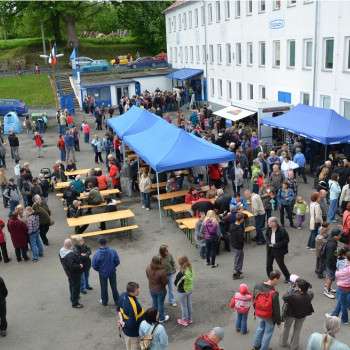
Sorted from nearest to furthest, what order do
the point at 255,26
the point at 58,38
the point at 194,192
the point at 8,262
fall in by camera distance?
1. the point at 8,262
2. the point at 194,192
3. the point at 255,26
4. the point at 58,38

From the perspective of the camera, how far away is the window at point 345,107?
64.1ft

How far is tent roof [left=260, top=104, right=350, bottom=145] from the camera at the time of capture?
15.9 metres

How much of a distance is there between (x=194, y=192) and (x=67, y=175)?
19.8 ft

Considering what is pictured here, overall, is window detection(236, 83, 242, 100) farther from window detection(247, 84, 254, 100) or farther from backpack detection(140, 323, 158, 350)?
backpack detection(140, 323, 158, 350)

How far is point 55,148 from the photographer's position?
83.2 feet

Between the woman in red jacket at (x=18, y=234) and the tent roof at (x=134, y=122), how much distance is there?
7.53m

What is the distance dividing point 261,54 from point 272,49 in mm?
1813

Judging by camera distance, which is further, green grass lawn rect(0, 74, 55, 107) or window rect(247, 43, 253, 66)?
green grass lawn rect(0, 74, 55, 107)

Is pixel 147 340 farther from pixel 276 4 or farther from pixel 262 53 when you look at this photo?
pixel 262 53

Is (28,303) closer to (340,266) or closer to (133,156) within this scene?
(340,266)

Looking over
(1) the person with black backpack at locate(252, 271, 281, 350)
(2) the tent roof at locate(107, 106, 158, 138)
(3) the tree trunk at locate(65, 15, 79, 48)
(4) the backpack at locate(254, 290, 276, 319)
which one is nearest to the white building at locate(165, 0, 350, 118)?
(2) the tent roof at locate(107, 106, 158, 138)

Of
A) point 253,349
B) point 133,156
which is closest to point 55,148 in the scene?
point 133,156

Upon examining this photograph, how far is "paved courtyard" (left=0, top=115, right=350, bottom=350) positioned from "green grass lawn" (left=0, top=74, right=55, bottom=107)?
91.7 feet

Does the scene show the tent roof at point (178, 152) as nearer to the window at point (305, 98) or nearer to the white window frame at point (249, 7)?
the window at point (305, 98)
